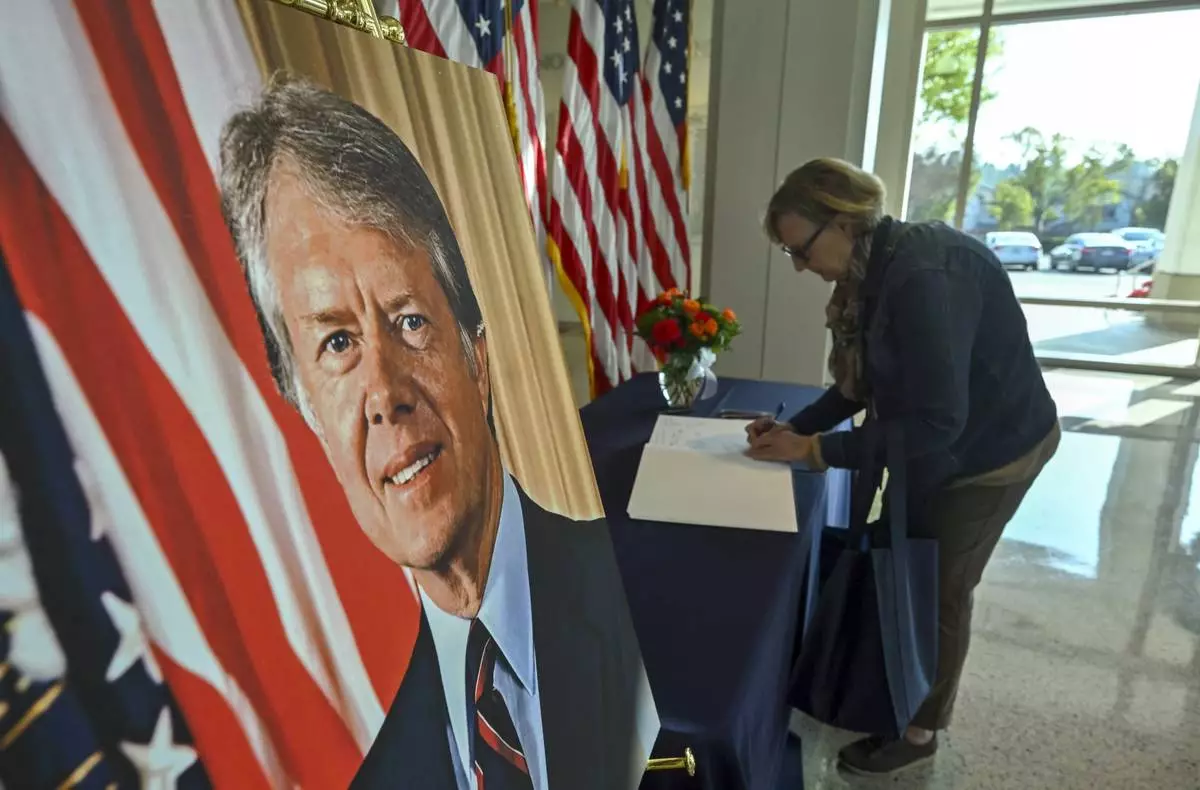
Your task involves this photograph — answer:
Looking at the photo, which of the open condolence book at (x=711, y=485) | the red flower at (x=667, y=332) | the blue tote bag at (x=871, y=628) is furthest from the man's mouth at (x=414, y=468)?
the red flower at (x=667, y=332)

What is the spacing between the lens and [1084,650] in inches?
86.8

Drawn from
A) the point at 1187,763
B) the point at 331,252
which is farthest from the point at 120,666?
the point at 1187,763

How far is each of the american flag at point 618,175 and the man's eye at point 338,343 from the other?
6.66 ft

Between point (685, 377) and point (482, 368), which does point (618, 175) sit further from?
point (482, 368)

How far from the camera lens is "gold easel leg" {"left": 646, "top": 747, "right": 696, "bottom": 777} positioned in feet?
2.54

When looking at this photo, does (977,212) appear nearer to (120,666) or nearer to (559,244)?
(559,244)

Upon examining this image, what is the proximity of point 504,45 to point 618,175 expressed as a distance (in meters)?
0.93

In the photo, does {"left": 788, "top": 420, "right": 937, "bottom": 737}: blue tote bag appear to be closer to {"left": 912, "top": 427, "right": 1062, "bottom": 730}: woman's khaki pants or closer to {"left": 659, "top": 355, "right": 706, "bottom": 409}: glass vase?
{"left": 912, "top": 427, "right": 1062, "bottom": 730}: woman's khaki pants

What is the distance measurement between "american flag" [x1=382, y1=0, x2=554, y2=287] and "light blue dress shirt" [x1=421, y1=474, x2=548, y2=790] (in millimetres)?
1064

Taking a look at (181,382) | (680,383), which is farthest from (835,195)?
(181,382)

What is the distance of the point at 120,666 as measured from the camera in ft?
1.07

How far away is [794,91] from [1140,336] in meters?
4.60

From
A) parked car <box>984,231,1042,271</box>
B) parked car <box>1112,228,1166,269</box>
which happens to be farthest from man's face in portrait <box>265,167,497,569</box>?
parked car <box>1112,228,1166,269</box>

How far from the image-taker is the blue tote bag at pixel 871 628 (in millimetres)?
1252
